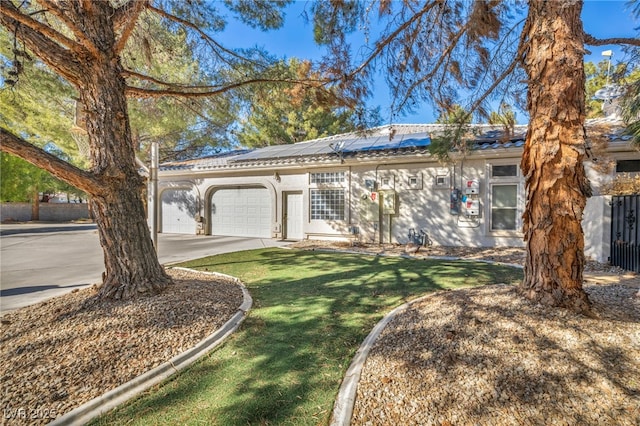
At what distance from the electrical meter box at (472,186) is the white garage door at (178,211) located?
11.8 metres

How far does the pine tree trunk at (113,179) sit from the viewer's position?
4129 millimetres

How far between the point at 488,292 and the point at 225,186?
12.1 meters

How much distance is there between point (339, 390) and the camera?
239cm

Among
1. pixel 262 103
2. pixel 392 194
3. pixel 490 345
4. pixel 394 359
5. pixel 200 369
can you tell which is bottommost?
pixel 200 369

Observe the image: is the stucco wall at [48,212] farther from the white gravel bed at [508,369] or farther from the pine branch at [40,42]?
the white gravel bed at [508,369]

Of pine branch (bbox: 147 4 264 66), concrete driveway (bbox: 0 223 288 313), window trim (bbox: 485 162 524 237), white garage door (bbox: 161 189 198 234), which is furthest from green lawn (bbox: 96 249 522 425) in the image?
white garage door (bbox: 161 189 198 234)

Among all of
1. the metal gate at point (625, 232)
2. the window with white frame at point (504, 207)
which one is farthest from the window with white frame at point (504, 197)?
the metal gate at point (625, 232)

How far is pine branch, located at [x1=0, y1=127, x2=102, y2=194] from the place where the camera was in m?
3.26

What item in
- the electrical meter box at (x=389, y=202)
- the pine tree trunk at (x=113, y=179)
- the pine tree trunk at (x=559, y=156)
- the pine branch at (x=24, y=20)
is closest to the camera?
the pine tree trunk at (x=559, y=156)

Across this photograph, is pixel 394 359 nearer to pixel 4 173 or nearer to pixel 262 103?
pixel 262 103

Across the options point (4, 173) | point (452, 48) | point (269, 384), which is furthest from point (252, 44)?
point (4, 173)

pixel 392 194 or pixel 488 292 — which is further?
Result: pixel 392 194

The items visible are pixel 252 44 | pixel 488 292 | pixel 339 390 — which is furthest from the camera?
pixel 252 44

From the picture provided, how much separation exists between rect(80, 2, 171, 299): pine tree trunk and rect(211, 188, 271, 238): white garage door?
839 cm
